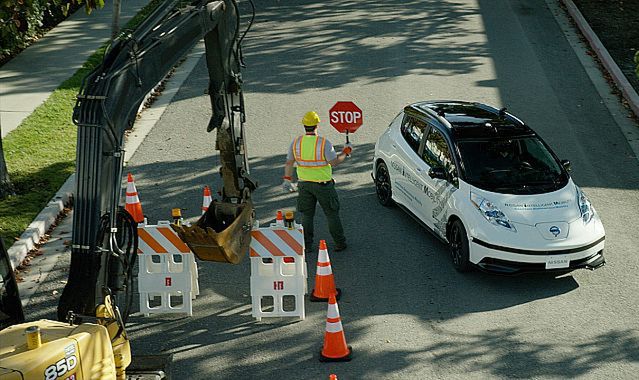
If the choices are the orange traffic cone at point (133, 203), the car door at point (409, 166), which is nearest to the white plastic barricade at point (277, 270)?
the car door at point (409, 166)

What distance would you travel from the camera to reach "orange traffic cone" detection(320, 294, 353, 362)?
11.1 metres

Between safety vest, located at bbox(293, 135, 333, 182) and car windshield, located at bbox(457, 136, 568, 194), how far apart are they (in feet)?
6.21

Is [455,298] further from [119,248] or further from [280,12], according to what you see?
[280,12]

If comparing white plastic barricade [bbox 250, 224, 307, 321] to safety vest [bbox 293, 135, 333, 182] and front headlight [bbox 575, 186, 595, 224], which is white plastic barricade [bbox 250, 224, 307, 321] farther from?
front headlight [bbox 575, 186, 595, 224]

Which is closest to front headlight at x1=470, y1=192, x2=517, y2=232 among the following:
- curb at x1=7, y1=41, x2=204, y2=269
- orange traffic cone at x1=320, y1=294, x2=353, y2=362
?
orange traffic cone at x1=320, y1=294, x2=353, y2=362

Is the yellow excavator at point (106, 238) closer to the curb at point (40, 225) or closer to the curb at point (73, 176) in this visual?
the curb at point (73, 176)

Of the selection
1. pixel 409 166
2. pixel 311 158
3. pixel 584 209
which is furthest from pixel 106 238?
pixel 584 209

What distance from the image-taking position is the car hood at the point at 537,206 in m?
12.9

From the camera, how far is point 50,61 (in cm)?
2344

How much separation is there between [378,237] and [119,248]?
17.4ft

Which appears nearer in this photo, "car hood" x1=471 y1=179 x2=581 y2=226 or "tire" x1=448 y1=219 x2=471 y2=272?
"car hood" x1=471 y1=179 x2=581 y2=226

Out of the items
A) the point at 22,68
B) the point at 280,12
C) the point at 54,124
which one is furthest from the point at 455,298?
the point at 280,12

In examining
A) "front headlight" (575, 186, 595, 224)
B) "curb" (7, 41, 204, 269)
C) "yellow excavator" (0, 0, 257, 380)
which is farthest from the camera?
"curb" (7, 41, 204, 269)

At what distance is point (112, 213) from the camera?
952 cm
